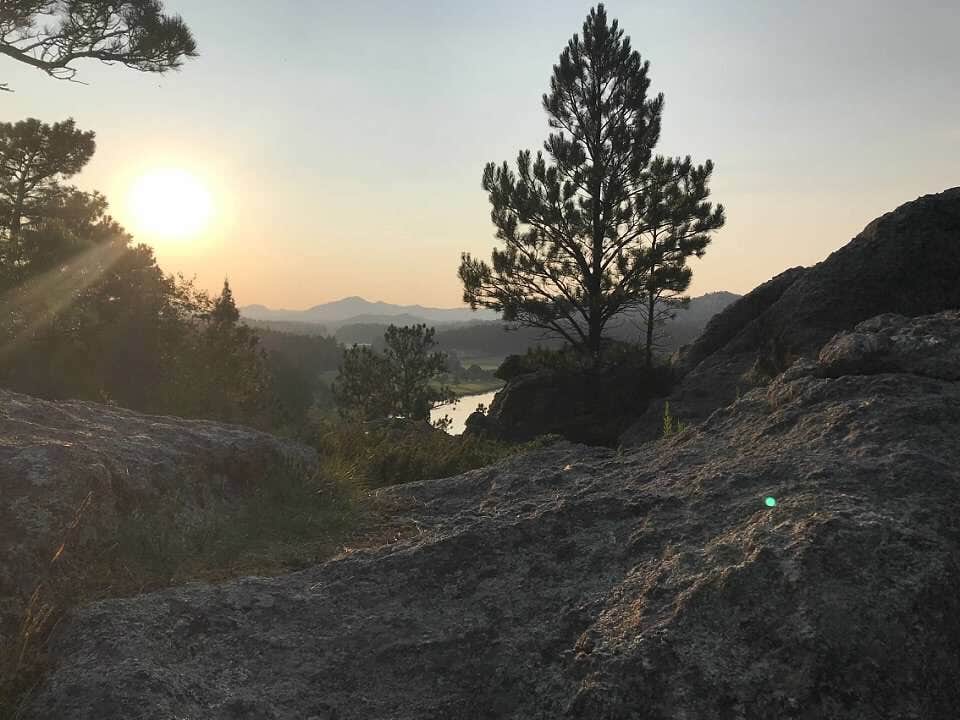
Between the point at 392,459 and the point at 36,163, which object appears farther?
the point at 36,163

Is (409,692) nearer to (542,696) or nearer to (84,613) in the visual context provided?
(542,696)

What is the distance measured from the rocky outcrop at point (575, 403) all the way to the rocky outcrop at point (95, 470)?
32.9 ft

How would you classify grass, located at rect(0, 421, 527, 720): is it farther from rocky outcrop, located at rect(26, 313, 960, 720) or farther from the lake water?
the lake water

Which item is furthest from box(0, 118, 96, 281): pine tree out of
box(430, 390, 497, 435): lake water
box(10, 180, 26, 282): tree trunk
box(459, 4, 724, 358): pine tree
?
box(430, 390, 497, 435): lake water

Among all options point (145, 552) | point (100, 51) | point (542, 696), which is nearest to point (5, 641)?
point (145, 552)

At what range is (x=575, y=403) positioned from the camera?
57.1 ft

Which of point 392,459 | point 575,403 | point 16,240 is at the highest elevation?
point 16,240

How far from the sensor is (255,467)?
17.7ft

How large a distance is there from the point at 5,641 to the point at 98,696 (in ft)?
2.21

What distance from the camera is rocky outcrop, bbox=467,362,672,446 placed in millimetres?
15172

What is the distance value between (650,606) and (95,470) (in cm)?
339

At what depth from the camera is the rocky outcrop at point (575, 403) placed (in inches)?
597

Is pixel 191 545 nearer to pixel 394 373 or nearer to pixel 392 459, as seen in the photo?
pixel 392 459

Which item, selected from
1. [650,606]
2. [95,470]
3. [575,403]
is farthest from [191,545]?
[575,403]
